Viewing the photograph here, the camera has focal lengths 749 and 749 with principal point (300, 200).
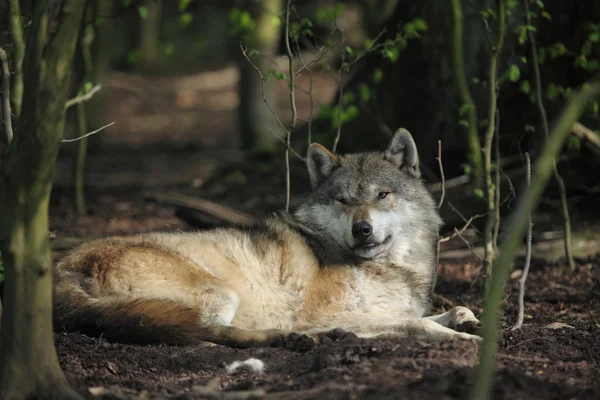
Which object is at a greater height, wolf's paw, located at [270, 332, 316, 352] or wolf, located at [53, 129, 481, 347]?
wolf, located at [53, 129, 481, 347]

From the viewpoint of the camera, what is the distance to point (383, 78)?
34.6ft

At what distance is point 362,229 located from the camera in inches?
230

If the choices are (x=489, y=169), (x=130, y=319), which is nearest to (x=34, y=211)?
(x=130, y=319)

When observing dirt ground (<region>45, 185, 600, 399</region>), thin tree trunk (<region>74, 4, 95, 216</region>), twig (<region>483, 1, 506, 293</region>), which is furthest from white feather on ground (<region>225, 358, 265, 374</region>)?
thin tree trunk (<region>74, 4, 95, 216</region>)

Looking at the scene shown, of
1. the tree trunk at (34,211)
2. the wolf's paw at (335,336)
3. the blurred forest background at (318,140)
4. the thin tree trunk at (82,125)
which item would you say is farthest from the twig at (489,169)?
the thin tree trunk at (82,125)

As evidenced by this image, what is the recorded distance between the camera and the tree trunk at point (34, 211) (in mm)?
3666

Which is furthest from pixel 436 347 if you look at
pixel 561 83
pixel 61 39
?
pixel 561 83

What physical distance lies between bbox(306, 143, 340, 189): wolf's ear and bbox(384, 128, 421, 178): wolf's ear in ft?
1.51

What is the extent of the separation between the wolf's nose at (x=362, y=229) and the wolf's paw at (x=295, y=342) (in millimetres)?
1093

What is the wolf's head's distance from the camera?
5.99 m

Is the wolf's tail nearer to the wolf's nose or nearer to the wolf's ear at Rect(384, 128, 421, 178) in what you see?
the wolf's nose

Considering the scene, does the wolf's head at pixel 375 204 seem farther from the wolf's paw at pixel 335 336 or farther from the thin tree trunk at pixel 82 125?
the thin tree trunk at pixel 82 125

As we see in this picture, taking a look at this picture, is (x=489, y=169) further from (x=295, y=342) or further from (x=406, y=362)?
(x=406, y=362)

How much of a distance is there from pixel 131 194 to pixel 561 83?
6.88 m
